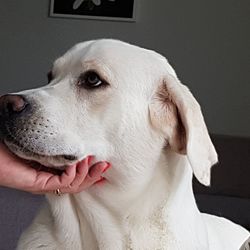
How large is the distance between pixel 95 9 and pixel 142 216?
2445 mm

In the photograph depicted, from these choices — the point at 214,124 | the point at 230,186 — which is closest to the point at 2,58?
the point at 214,124

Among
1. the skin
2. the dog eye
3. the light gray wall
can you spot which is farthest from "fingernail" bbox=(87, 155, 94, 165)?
the light gray wall

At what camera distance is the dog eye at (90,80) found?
1.16 metres

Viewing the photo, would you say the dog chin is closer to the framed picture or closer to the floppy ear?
the floppy ear

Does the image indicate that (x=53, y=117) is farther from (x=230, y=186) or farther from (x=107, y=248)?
(x=230, y=186)

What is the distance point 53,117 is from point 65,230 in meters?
0.26

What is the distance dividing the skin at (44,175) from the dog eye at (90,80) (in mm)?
143

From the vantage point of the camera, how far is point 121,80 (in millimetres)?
1176

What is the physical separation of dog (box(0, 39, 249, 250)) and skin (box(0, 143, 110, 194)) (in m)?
0.02

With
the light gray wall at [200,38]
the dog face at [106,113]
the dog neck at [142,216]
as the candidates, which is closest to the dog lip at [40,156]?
the dog face at [106,113]

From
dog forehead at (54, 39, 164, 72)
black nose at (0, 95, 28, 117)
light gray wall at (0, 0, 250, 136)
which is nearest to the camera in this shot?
black nose at (0, 95, 28, 117)

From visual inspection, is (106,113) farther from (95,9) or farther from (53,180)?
(95,9)

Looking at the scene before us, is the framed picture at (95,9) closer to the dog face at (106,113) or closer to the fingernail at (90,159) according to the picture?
the dog face at (106,113)

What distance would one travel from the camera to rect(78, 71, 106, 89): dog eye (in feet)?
3.80
